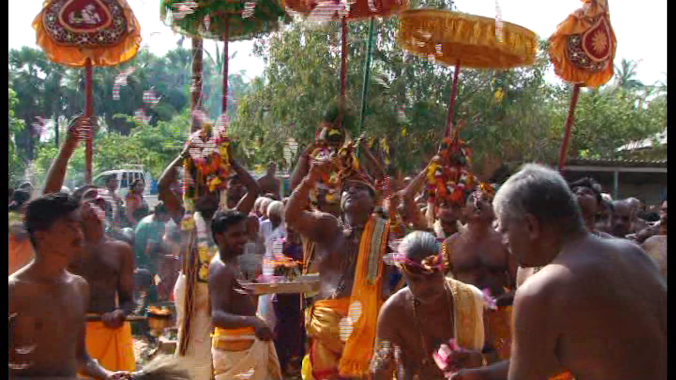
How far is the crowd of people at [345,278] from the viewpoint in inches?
88.4

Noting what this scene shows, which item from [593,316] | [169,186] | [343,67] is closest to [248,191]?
[169,186]

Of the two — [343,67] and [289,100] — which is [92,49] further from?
[343,67]

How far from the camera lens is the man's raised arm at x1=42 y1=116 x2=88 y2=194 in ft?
12.5

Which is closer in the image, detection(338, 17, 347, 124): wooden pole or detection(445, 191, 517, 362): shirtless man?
detection(338, 17, 347, 124): wooden pole

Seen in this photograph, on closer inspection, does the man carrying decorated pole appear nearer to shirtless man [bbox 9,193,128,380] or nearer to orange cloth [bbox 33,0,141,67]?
orange cloth [bbox 33,0,141,67]

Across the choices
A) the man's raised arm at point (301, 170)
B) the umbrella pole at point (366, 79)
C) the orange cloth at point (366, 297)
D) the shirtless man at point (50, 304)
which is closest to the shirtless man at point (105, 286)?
the shirtless man at point (50, 304)

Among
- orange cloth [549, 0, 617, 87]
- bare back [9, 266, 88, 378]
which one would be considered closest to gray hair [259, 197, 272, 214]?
orange cloth [549, 0, 617, 87]

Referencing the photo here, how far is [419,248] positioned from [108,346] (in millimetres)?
1798

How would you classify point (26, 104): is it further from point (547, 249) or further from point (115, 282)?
point (547, 249)

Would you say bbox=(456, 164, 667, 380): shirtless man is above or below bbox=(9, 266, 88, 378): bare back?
above

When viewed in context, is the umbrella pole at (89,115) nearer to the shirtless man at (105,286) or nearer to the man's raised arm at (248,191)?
the shirtless man at (105,286)

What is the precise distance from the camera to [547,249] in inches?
94.7

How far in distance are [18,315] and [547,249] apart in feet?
6.36

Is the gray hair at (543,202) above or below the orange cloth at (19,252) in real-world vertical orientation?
above
